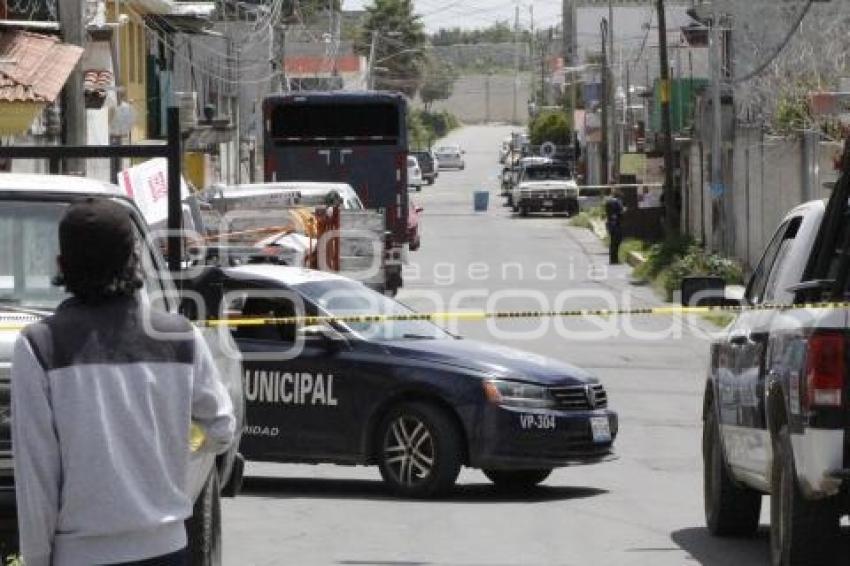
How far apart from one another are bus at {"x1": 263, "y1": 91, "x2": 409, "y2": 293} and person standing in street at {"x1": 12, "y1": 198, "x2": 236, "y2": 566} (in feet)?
107

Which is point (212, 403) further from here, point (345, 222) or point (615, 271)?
point (615, 271)

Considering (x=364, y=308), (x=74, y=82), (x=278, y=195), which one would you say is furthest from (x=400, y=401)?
(x=278, y=195)

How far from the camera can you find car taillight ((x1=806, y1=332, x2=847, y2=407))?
30.8 feet

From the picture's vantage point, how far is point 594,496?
1487 cm

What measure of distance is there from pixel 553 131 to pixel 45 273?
107166 millimetres

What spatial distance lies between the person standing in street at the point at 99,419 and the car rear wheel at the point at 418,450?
840 cm

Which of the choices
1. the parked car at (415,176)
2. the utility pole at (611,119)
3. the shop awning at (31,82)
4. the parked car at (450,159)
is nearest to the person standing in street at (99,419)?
the shop awning at (31,82)

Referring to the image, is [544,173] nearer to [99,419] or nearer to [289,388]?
[289,388]

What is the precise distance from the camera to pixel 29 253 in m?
9.94

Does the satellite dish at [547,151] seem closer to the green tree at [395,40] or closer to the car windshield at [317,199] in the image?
the green tree at [395,40]

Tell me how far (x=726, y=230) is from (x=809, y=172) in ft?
30.9

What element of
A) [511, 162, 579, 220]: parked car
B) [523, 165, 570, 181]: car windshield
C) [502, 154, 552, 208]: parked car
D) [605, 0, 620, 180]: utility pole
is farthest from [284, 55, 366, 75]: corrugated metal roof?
[511, 162, 579, 220]: parked car

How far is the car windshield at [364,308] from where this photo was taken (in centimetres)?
1502

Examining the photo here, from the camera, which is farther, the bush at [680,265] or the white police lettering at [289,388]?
the bush at [680,265]
